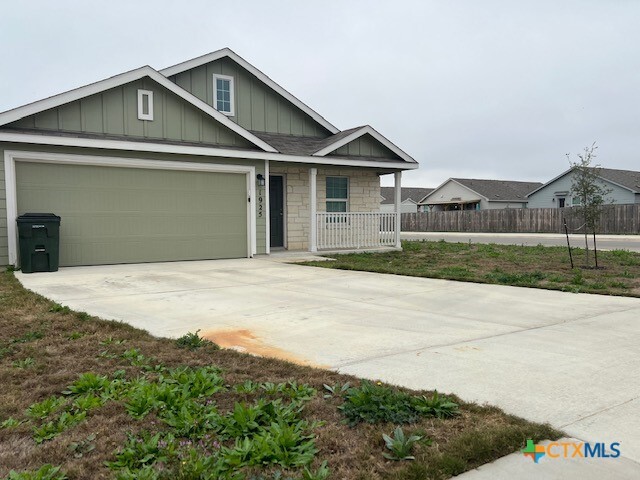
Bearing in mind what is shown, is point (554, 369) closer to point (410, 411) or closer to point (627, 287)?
point (410, 411)

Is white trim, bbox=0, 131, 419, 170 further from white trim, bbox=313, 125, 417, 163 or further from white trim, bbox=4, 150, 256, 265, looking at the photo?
white trim, bbox=4, 150, 256, 265

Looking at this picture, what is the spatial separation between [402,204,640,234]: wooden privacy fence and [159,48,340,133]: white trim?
15194 millimetres

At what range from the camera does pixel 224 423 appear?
3.04 meters

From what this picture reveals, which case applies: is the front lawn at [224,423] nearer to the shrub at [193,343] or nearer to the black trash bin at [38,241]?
the shrub at [193,343]

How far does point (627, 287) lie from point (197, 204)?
9.63 m

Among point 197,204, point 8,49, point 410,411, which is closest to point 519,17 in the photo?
point 197,204

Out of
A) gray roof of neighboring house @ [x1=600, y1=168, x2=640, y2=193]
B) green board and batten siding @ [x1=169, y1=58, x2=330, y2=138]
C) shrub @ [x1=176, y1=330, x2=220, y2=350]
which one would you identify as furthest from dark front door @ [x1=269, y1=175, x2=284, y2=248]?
gray roof of neighboring house @ [x1=600, y1=168, x2=640, y2=193]

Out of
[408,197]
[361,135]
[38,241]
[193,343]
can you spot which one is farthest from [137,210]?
[408,197]

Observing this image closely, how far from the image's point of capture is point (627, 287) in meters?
8.59

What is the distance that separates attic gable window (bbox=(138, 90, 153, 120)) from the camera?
1197cm

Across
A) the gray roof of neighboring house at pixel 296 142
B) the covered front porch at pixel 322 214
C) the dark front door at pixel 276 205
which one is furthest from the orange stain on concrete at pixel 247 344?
the dark front door at pixel 276 205

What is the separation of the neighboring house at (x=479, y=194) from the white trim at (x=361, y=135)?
35.8m

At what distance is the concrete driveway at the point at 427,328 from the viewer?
358 cm

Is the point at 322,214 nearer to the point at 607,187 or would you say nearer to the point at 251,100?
the point at 251,100
